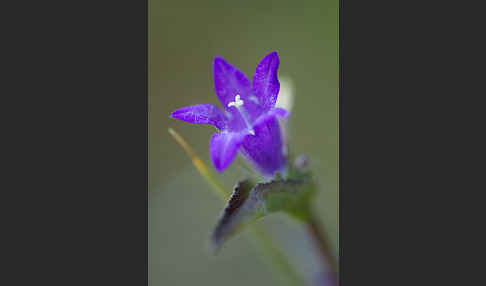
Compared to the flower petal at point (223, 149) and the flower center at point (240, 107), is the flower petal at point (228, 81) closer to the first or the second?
the flower center at point (240, 107)

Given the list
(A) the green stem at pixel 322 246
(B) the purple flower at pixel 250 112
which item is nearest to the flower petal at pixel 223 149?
(B) the purple flower at pixel 250 112

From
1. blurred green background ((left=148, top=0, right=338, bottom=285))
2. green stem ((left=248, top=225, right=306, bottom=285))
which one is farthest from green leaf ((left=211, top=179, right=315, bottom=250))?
blurred green background ((left=148, top=0, right=338, bottom=285))

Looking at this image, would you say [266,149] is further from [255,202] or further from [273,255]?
[273,255]

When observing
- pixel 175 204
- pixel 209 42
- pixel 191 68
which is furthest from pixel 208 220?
pixel 209 42

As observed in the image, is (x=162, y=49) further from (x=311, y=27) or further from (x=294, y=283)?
(x=294, y=283)

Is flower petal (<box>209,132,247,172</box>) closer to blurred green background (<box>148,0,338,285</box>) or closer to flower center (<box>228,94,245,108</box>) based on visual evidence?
flower center (<box>228,94,245,108</box>)

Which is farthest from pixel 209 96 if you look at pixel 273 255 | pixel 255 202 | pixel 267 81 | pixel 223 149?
pixel 223 149
